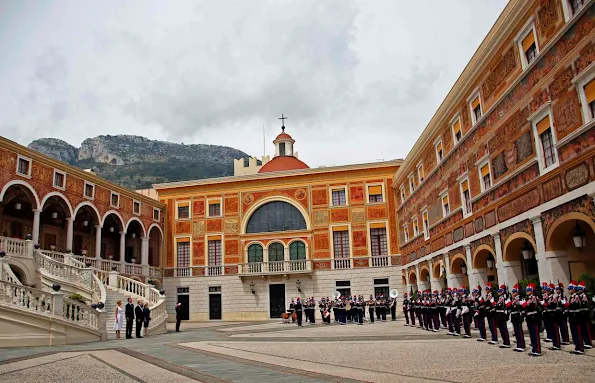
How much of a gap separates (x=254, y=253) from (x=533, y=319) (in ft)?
96.7

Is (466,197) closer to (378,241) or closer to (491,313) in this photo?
(491,313)

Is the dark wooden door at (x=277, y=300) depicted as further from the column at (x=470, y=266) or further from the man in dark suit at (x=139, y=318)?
the column at (x=470, y=266)

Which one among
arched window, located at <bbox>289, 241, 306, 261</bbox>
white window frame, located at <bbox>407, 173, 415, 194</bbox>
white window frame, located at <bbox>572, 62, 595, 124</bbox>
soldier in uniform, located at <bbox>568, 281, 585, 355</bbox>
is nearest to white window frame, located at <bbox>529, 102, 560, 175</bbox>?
white window frame, located at <bbox>572, 62, 595, 124</bbox>

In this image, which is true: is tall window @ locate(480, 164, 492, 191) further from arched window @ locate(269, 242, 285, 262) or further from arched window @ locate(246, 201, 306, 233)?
arched window @ locate(269, 242, 285, 262)

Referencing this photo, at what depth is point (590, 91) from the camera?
1175 centimetres

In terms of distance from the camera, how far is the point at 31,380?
29.4ft

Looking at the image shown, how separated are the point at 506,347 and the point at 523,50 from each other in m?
8.65

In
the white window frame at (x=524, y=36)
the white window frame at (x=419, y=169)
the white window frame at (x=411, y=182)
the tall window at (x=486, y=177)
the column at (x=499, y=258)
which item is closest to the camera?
the white window frame at (x=524, y=36)

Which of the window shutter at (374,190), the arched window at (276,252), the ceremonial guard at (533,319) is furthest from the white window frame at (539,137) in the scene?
the arched window at (276,252)

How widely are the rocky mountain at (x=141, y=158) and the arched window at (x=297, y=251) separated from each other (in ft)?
237

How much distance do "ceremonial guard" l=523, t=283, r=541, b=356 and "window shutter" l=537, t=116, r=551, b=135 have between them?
15.3ft

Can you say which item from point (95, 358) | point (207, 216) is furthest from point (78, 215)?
point (95, 358)

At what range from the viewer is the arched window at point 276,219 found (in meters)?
39.1

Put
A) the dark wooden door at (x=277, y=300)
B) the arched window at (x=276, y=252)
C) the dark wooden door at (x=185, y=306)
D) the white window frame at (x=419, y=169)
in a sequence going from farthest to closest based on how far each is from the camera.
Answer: the dark wooden door at (x=185, y=306), the arched window at (x=276, y=252), the dark wooden door at (x=277, y=300), the white window frame at (x=419, y=169)
